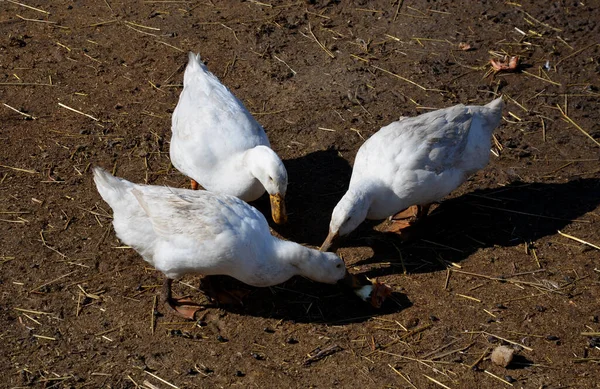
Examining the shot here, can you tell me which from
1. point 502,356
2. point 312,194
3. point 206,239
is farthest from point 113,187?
point 502,356

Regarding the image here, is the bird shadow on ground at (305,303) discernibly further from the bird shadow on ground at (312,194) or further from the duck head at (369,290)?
the bird shadow on ground at (312,194)

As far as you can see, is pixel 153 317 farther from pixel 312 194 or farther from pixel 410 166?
pixel 410 166

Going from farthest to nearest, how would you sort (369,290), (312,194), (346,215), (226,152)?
(312,194)
(226,152)
(346,215)
(369,290)

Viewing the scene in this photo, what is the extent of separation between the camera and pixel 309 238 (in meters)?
Answer: 6.45

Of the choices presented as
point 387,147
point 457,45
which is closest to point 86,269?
point 387,147

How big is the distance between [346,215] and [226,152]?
1.22 meters

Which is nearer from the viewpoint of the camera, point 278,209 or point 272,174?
point 272,174

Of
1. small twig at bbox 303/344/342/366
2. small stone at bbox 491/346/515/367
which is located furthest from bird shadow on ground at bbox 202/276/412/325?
small stone at bbox 491/346/515/367

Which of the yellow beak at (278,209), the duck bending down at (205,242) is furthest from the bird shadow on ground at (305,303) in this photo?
the yellow beak at (278,209)

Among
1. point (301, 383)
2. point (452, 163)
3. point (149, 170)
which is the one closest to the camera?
point (301, 383)

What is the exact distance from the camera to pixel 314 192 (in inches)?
275

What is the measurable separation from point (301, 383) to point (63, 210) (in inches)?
110

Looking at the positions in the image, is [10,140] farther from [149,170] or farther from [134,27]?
[134,27]

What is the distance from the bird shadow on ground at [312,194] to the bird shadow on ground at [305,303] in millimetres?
616
